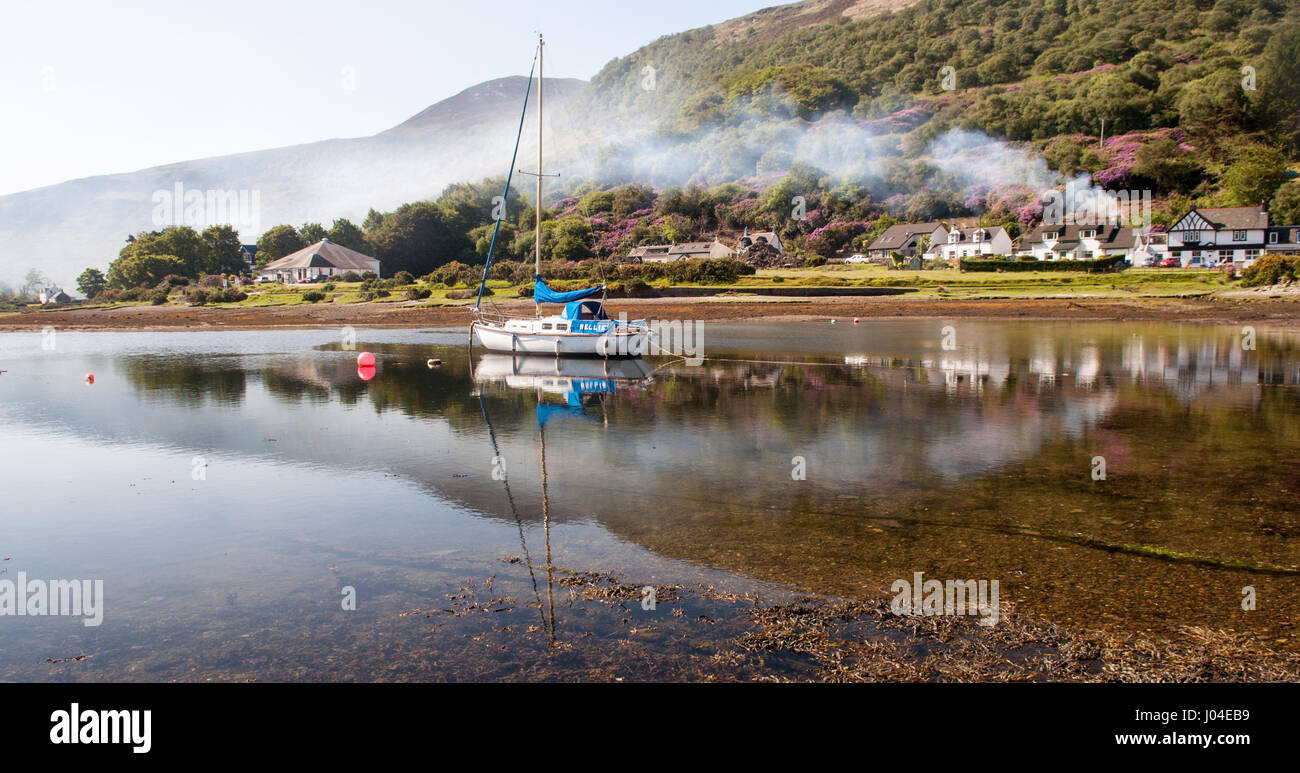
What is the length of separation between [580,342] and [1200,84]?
136432mm

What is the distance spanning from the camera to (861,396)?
25359 millimetres

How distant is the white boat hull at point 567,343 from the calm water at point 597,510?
7.78m

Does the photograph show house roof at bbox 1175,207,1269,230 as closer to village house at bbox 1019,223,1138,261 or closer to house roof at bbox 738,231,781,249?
village house at bbox 1019,223,1138,261

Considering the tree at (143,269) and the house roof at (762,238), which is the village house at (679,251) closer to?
the house roof at (762,238)

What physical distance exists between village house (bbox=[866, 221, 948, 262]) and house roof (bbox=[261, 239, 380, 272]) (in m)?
70.4

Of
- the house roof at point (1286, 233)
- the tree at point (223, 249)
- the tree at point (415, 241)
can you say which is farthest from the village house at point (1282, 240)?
the tree at point (223, 249)

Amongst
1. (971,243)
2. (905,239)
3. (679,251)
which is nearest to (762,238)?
(679,251)

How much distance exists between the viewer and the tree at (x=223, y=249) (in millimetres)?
110750

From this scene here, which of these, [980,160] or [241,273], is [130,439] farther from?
[980,160]

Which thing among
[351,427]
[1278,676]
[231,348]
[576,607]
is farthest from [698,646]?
[231,348]

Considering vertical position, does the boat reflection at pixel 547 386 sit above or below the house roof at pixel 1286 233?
below

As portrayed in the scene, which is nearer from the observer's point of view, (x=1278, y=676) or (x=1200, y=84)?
(x=1278, y=676)

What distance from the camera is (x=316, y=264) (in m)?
106

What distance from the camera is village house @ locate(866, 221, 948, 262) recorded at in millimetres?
107438
